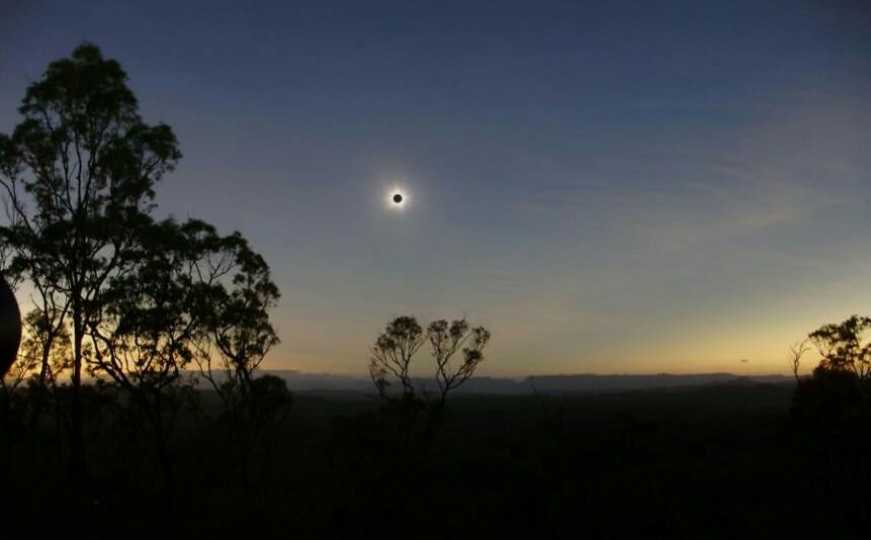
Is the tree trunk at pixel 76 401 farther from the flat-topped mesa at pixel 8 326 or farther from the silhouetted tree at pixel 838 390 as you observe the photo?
the silhouetted tree at pixel 838 390

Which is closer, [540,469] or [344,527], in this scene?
[344,527]

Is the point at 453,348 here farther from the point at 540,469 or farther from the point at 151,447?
the point at 151,447

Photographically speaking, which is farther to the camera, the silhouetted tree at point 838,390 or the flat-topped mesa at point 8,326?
the silhouetted tree at point 838,390

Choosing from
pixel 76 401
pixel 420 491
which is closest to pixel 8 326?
pixel 76 401

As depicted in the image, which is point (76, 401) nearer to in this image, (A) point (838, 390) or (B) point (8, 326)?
(B) point (8, 326)

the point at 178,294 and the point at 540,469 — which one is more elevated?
the point at 178,294

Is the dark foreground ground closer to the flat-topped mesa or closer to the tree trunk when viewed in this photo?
the tree trunk

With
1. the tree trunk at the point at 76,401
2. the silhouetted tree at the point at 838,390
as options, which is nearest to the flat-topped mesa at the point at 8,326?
the tree trunk at the point at 76,401

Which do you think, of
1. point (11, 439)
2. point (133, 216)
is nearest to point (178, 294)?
point (133, 216)
